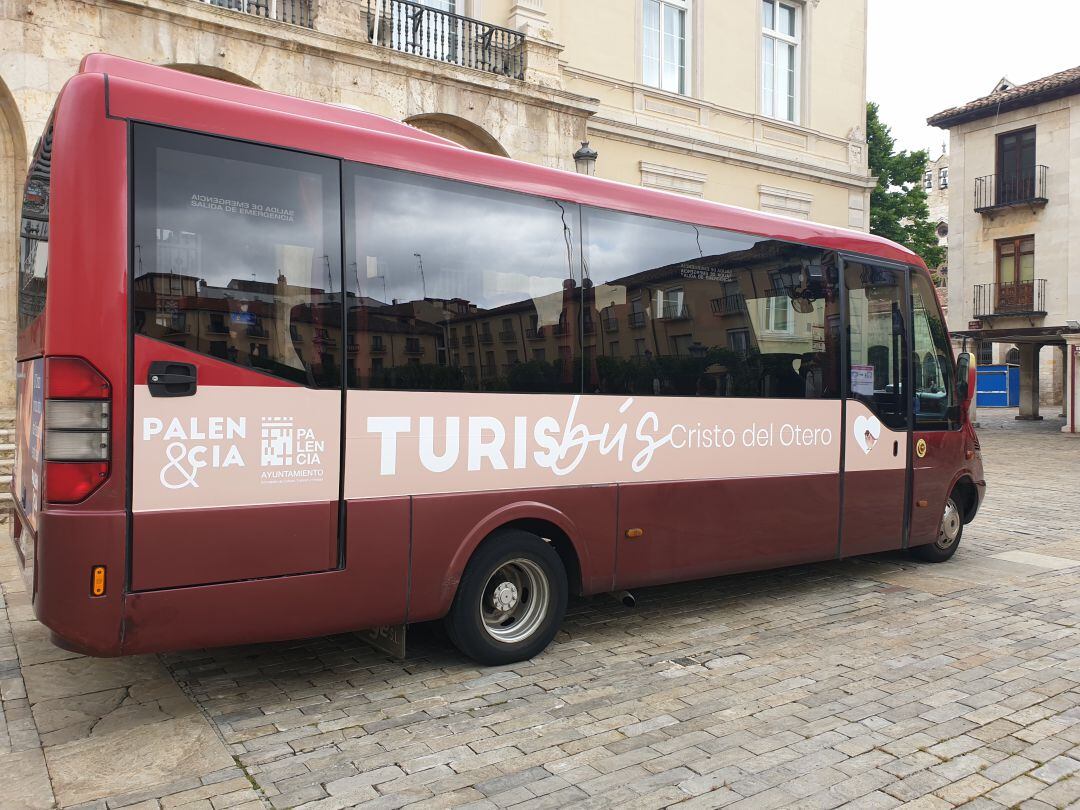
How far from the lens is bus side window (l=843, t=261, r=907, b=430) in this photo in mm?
7453

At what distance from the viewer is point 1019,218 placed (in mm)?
33312

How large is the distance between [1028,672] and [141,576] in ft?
16.4

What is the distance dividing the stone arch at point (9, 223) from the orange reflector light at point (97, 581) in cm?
838

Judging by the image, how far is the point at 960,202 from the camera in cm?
3519

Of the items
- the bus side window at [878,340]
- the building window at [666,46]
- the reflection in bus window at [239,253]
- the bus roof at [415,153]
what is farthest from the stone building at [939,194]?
the reflection in bus window at [239,253]

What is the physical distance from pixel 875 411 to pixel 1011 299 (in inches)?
1181

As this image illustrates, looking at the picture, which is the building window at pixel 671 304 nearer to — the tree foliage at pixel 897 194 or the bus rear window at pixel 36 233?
the bus rear window at pixel 36 233

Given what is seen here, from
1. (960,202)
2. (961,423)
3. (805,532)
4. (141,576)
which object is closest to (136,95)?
(141,576)

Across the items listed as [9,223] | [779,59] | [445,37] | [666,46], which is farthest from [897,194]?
[9,223]

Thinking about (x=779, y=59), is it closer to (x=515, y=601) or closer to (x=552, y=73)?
(x=552, y=73)

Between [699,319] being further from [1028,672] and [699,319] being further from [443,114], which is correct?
[443,114]

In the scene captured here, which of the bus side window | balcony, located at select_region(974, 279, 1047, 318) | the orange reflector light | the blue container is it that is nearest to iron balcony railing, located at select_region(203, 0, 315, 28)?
the bus side window

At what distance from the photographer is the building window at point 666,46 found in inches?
718

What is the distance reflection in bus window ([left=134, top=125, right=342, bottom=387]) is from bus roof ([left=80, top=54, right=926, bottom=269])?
0.53 feet
